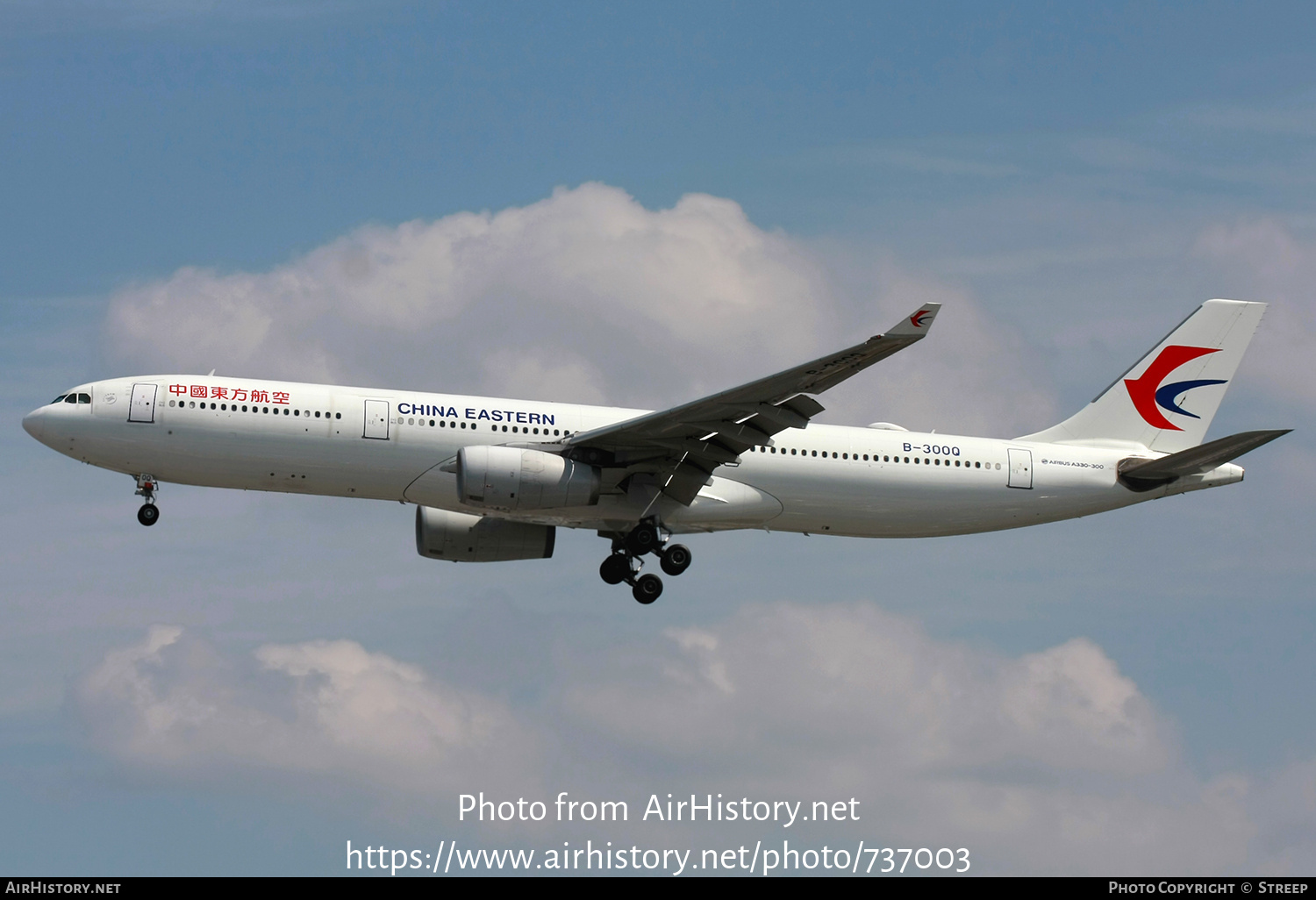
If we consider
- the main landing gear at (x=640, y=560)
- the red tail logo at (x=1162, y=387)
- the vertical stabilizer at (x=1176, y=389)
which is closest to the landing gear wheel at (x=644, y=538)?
the main landing gear at (x=640, y=560)

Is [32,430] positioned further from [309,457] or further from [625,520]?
[625,520]

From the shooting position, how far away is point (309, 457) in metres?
36.0

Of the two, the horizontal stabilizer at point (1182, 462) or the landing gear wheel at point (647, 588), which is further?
the landing gear wheel at point (647, 588)

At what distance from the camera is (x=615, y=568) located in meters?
39.6

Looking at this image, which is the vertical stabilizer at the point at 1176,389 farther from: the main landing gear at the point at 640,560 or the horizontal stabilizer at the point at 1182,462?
the main landing gear at the point at 640,560

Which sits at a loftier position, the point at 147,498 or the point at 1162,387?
the point at 1162,387

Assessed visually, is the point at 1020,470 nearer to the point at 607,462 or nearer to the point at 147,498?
the point at 607,462

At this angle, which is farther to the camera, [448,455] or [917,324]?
[448,455]

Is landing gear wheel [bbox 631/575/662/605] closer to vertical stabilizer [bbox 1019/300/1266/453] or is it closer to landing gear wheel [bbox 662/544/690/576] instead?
landing gear wheel [bbox 662/544/690/576]

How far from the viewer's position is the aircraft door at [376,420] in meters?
36.0

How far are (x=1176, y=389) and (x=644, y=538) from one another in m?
16.7

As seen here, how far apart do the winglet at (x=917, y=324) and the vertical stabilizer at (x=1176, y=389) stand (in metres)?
12.9

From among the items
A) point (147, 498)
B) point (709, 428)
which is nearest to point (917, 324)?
point (709, 428)

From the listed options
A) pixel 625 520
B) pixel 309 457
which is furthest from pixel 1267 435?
pixel 309 457
